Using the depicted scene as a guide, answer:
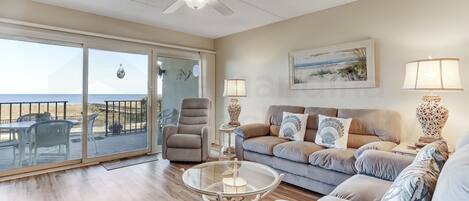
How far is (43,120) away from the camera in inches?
138

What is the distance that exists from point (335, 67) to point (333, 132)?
96 centimetres

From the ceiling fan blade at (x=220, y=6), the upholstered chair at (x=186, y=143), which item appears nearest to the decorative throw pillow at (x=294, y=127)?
the upholstered chair at (x=186, y=143)

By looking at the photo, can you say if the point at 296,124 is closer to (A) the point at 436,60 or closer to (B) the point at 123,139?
(A) the point at 436,60

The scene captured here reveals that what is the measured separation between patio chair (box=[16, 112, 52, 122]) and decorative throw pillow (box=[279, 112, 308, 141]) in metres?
3.22

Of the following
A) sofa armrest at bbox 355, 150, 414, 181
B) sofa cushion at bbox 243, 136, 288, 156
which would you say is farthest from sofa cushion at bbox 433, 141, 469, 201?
sofa cushion at bbox 243, 136, 288, 156

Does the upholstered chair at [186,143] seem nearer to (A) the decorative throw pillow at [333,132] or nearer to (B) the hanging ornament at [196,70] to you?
(B) the hanging ornament at [196,70]

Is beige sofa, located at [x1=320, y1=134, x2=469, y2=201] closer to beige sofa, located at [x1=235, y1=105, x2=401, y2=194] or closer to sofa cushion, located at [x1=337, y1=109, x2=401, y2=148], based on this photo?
beige sofa, located at [x1=235, y1=105, x2=401, y2=194]

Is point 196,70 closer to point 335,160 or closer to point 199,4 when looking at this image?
point 199,4

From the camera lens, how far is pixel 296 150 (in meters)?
2.82

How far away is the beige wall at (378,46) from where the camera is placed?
8.48ft

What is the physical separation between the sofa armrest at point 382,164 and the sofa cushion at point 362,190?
2.6 inches

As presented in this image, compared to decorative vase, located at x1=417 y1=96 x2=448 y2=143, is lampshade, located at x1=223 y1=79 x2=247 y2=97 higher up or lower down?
higher up

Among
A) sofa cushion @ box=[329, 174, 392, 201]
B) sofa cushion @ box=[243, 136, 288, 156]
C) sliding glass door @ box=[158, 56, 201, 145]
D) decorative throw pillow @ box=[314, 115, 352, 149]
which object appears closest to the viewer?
sofa cushion @ box=[329, 174, 392, 201]

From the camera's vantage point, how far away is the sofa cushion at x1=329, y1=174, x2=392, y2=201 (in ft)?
5.37
